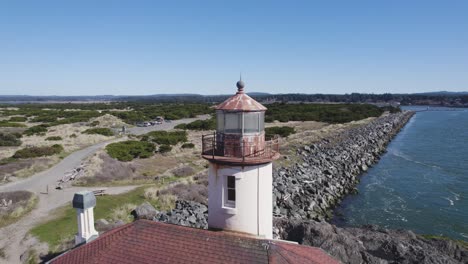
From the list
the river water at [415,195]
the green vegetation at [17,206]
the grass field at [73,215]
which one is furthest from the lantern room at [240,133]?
the river water at [415,195]

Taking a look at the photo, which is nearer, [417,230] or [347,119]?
[417,230]

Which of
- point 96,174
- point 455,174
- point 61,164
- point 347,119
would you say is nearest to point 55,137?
point 61,164

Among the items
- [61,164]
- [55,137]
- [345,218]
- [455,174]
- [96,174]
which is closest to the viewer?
[345,218]

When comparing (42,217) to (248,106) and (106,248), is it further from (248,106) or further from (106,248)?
(248,106)

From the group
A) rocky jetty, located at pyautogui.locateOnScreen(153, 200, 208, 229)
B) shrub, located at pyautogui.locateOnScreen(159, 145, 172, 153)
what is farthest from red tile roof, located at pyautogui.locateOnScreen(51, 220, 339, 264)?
shrub, located at pyautogui.locateOnScreen(159, 145, 172, 153)

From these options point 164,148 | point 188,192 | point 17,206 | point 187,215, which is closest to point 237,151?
point 187,215

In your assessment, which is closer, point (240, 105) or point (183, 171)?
point (240, 105)

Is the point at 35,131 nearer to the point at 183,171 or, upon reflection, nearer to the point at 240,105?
the point at 183,171
